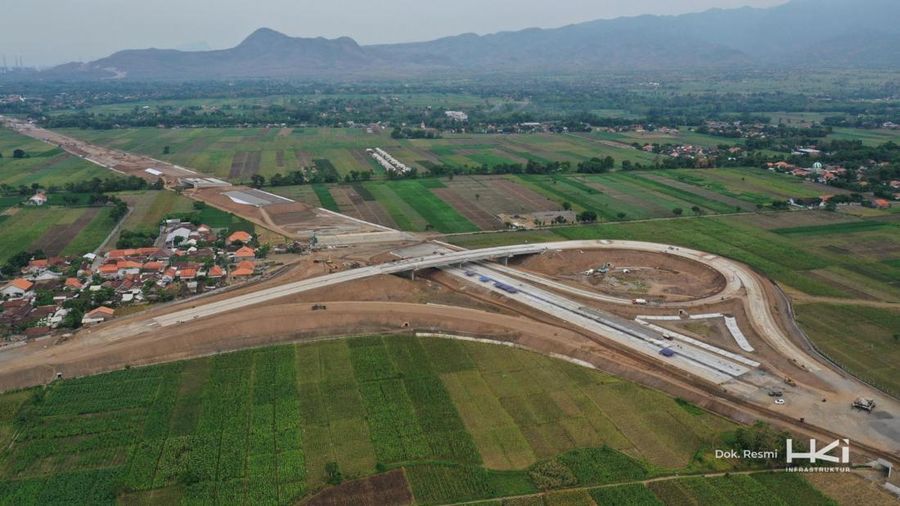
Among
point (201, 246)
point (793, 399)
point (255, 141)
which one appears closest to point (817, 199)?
point (793, 399)

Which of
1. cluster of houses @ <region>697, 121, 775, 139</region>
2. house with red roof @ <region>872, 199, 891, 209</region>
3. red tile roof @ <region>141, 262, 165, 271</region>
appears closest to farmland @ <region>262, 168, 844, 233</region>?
house with red roof @ <region>872, 199, 891, 209</region>

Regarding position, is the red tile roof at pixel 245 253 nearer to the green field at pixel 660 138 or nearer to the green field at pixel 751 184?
the green field at pixel 751 184

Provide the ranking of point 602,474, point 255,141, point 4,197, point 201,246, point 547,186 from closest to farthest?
point 602,474 < point 201,246 < point 4,197 < point 547,186 < point 255,141

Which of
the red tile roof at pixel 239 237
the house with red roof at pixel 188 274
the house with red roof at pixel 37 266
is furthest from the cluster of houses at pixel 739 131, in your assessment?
the house with red roof at pixel 37 266

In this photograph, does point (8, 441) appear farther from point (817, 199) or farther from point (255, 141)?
point (255, 141)

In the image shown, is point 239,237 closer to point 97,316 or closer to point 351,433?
point 97,316

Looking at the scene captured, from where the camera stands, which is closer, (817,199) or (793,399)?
(793,399)
